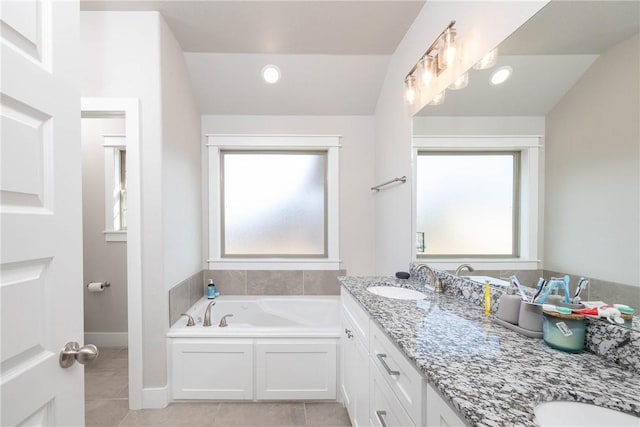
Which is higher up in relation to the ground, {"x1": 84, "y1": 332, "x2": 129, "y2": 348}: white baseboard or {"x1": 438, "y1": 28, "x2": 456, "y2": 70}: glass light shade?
{"x1": 438, "y1": 28, "x2": 456, "y2": 70}: glass light shade

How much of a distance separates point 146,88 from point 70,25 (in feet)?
4.14

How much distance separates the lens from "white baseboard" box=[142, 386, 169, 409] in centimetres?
186

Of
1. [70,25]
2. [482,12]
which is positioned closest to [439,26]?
[482,12]

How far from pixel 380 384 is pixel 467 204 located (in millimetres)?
976

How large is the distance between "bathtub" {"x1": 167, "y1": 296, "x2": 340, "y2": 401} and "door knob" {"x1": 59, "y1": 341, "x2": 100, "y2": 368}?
4.18ft

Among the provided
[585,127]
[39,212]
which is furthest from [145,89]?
[585,127]

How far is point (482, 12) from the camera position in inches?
49.1

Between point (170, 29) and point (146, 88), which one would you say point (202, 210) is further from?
point (170, 29)

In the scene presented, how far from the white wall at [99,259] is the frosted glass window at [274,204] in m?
1.08

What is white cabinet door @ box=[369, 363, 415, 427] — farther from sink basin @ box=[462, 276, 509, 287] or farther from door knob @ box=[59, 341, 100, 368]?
door knob @ box=[59, 341, 100, 368]

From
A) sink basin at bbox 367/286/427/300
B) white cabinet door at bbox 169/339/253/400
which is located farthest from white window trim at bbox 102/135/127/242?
sink basin at bbox 367/286/427/300

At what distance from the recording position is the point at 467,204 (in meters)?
1.42

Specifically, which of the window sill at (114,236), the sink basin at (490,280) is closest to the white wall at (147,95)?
the window sill at (114,236)

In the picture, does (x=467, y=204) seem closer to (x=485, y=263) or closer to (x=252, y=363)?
(x=485, y=263)
